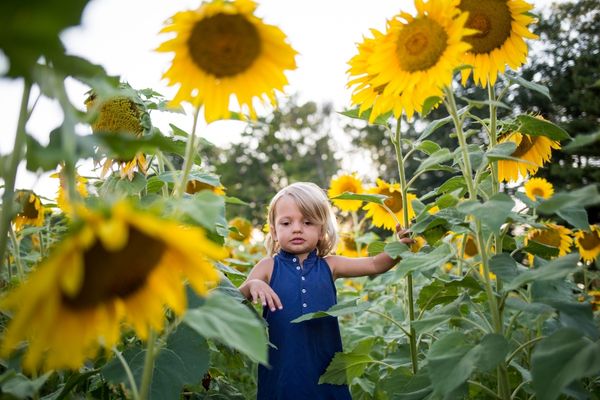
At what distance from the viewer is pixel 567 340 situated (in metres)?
1.52

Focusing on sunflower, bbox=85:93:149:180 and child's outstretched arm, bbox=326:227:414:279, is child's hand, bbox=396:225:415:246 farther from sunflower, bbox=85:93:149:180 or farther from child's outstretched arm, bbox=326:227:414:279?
sunflower, bbox=85:93:149:180

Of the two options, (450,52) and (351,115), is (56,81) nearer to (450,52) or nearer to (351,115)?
(450,52)

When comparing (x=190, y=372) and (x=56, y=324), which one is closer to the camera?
(x=56, y=324)

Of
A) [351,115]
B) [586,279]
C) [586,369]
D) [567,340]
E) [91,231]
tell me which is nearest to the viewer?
[91,231]

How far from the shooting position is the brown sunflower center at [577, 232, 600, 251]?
4039 millimetres

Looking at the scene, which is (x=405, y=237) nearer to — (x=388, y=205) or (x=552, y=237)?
(x=388, y=205)

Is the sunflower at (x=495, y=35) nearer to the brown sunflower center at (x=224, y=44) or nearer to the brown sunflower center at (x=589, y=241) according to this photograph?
the brown sunflower center at (x=224, y=44)

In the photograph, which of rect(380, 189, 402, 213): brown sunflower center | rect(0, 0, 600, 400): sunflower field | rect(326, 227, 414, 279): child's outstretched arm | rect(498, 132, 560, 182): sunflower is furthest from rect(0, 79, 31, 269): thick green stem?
rect(380, 189, 402, 213): brown sunflower center

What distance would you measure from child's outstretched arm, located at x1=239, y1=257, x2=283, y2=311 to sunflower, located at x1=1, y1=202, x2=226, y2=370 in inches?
42.8

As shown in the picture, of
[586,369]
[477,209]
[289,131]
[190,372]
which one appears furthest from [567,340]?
[289,131]

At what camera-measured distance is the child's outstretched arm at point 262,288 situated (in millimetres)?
2320

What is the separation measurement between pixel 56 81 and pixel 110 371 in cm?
94

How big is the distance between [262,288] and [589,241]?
2.77m

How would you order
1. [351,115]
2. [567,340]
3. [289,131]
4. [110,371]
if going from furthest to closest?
[289,131] < [351,115] < [110,371] < [567,340]
